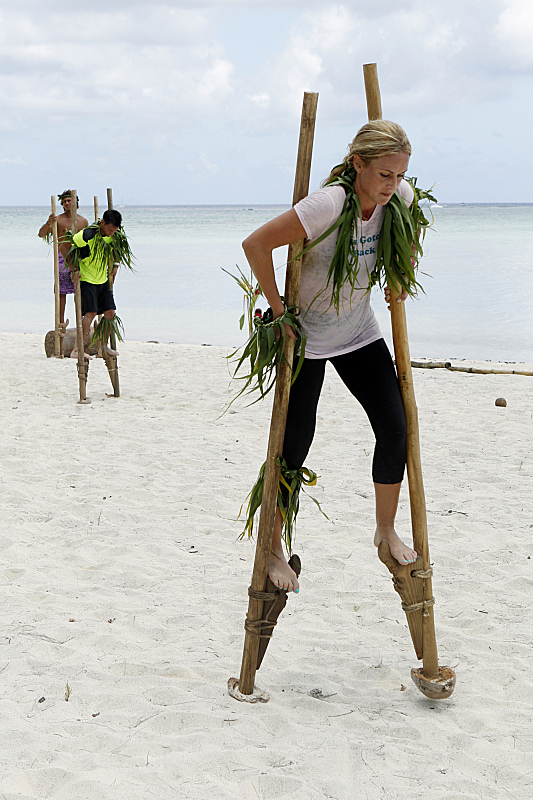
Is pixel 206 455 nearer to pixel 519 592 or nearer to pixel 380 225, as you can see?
pixel 519 592

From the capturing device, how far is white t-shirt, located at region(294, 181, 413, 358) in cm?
256

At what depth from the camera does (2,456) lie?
18.7 feet

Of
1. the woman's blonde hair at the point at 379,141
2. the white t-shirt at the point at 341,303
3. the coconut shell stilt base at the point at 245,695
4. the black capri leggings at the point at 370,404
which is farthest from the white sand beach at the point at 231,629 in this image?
the woman's blonde hair at the point at 379,141

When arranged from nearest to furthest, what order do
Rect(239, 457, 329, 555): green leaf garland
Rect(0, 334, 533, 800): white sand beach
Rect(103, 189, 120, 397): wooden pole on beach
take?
Rect(0, 334, 533, 800): white sand beach, Rect(239, 457, 329, 555): green leaf garland, Rect(103, 189, 120, 397): wooden pole on beach

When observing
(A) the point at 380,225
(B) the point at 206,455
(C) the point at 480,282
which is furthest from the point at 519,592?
(C) the point at 480,282

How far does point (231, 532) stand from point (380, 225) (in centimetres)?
238

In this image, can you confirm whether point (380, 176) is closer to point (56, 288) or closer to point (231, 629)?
point (231, 629)

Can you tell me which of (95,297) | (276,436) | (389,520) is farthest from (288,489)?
(95,297)

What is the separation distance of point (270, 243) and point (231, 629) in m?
1.80

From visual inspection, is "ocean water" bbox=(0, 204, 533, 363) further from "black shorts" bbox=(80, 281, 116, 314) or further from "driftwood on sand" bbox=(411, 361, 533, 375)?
"black shorts" bbox=(80, 281, 116, 314)

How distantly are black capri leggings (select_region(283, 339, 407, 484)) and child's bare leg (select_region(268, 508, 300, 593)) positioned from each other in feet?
0.88

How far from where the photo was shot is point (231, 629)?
3.31m

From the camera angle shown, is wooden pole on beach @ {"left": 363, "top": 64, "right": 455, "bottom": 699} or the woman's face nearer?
the woman's face

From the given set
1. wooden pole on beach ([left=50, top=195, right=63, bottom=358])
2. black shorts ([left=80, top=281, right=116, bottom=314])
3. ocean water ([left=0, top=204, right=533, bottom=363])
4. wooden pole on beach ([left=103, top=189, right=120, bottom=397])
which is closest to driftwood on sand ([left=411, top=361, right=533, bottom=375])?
ocean water ([left=0, top=204, right=533, bottom=363])
